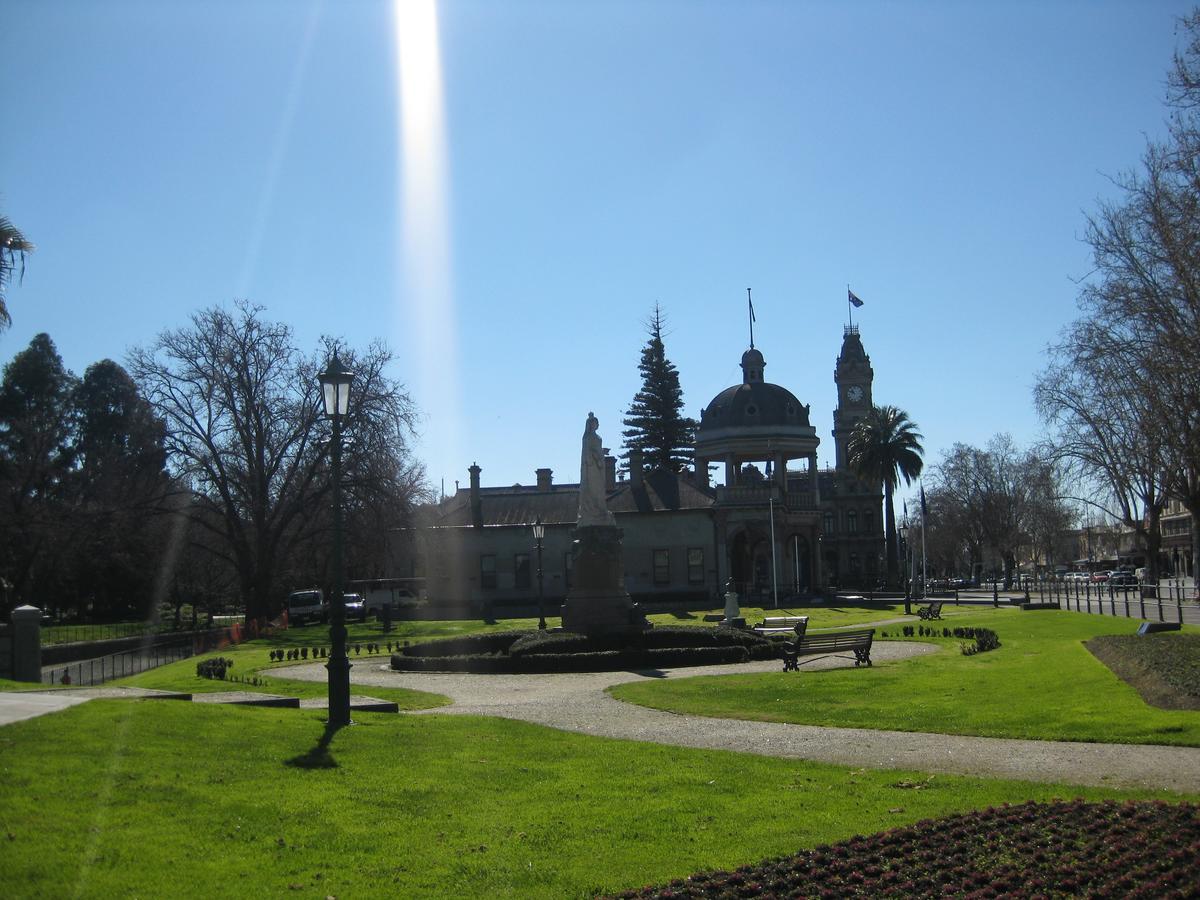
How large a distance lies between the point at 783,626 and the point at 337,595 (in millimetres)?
20694

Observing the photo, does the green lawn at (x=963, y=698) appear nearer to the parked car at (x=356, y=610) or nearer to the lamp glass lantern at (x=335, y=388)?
the lamp glass lantern at (x=335, y=388)

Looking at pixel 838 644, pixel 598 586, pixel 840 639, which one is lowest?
pixel 838 644

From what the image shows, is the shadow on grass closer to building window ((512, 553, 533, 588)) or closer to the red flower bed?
the red flower bed

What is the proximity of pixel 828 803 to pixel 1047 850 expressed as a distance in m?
2.67

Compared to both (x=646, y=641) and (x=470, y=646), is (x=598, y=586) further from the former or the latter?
(x=470, y=646)

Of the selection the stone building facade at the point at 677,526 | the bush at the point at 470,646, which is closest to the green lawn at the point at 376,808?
the bush at the point at 470,646

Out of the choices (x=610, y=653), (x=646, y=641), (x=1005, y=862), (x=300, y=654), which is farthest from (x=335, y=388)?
(x=300, y=654)

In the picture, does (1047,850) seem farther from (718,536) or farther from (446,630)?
(718,536)

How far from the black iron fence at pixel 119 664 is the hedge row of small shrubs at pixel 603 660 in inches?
346

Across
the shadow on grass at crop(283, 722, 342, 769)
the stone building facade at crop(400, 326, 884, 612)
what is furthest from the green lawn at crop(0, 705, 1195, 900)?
the stone building facade at crop(400, 326, 884, 612)

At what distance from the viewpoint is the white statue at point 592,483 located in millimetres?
32844

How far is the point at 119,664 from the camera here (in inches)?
1251

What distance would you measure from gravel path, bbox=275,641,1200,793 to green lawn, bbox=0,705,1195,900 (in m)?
0.84

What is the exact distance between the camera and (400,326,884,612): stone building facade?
209ft
